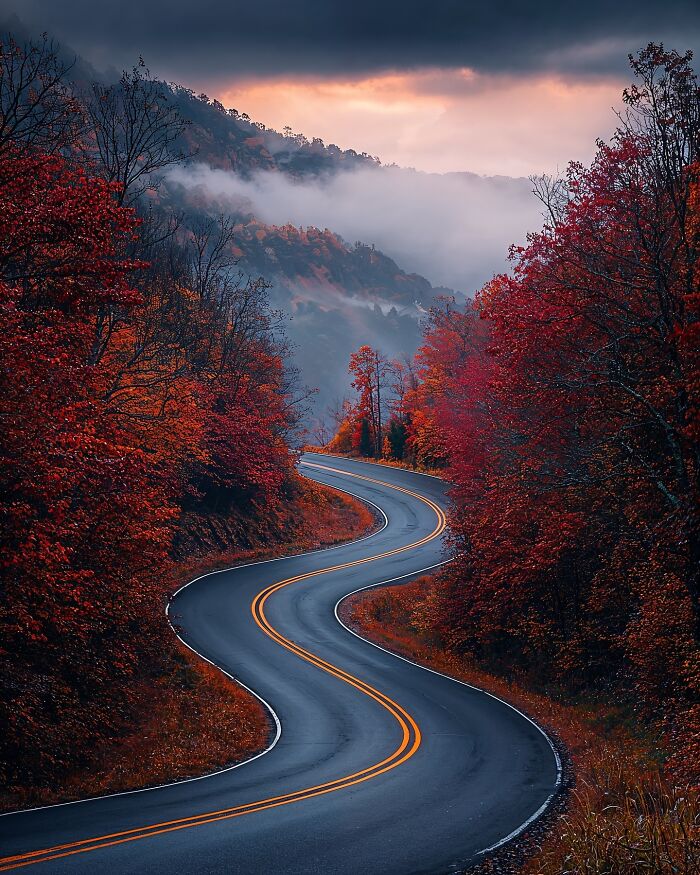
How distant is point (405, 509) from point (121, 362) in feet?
98.6

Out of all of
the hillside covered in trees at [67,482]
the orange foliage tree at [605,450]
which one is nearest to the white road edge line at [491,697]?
the orange foliage tree at [605,450]

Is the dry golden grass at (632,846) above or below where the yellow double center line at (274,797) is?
above

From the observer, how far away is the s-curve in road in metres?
11.2

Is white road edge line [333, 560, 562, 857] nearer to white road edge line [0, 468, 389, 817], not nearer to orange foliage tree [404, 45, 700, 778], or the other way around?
orange foliage tree [404, 45, 700, 778]

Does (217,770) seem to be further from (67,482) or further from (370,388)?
(370,388)

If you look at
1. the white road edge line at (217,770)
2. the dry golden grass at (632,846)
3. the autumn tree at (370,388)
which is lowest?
the white road edge line at (217,770)

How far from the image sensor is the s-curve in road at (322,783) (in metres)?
11.2

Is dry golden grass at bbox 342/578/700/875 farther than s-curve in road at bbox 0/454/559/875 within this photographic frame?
No

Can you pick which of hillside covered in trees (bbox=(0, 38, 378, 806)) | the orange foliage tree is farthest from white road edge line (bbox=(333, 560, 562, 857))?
hillside covered in trees (bbox=(0, 38, 378, 806))

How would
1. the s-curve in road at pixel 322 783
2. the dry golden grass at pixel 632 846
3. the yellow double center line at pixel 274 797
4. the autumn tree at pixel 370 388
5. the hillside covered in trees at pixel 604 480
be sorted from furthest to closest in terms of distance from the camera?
1. the autumn tree at pixel 370 388
2. the hillside covered in trees at pixel 604 480
3. the s-curve in road at pixel 322 783
4. the yellow double center line at pixel 274 797
5. the dry golden grass at pixel 632 846

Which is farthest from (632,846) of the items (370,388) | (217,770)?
(370,388)

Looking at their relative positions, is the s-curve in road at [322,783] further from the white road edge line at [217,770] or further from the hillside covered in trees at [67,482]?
the hillside covered in trees at [67,482]

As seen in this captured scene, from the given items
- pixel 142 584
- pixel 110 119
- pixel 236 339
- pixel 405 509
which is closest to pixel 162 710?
pixel 142 584

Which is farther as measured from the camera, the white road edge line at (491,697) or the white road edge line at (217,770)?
the white road edge line at (217,770)
